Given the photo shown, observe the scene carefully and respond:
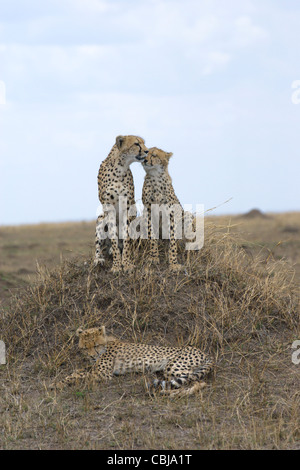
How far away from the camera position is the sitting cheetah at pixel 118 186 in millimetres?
6152

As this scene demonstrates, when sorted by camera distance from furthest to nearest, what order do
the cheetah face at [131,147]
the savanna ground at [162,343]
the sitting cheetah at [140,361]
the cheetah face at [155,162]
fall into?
the cheetah face at [155,162], the cheetah face at [131,147], the sitting cheetah at [140,361], the savanna ground at [162,343]

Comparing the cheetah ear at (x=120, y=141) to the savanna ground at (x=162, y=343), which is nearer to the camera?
the savanna ground at (x=162, y=343)

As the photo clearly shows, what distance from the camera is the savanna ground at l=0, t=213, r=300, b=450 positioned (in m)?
4.30

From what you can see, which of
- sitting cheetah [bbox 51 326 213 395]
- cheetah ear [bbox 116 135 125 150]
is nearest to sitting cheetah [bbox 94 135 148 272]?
cheetah ear [bbox 116 135 125 150]

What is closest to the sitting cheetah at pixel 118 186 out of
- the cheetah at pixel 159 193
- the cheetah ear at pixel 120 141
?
the cheetah ear at pixel 120 141

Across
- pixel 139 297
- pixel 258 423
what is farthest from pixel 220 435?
pixel 139 297

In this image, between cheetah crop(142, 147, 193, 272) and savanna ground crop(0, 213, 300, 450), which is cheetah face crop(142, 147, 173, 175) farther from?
savanna ground crop(0, 213, 300, 450)

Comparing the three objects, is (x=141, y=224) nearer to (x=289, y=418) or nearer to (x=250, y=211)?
(x=289, y=418)

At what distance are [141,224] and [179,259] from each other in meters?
0.54

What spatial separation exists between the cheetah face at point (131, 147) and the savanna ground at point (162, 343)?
3.21ft

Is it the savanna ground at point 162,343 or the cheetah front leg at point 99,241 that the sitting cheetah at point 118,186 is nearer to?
the cheetah front leg at point 99,241

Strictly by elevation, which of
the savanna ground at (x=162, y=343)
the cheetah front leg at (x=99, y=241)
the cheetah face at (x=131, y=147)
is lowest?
the savanna ground at (x=162, y=343)

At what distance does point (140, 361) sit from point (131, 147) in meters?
2.11

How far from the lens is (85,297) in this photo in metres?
6.13
